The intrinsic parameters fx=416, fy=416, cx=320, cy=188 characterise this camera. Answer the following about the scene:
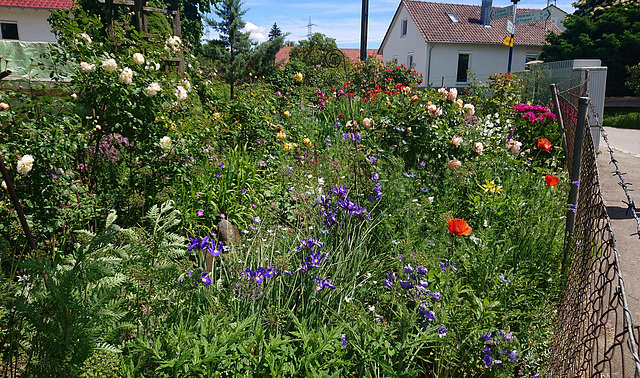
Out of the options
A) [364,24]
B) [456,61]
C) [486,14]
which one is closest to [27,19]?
[364,24]

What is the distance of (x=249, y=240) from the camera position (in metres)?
2.95

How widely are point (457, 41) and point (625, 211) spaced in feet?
80.7

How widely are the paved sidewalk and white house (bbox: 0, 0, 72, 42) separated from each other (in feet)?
78.2

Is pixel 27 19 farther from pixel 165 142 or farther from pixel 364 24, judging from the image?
pixel 165 142

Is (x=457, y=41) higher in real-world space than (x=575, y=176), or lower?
higher

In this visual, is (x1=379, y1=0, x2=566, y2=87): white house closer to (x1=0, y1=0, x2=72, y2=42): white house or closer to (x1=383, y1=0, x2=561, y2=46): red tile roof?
(x1=383, y1=0, x2=561, y2=46): red tile roof

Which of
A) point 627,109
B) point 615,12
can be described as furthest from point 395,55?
point 627,109

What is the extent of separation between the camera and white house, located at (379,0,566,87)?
2728 centimetres

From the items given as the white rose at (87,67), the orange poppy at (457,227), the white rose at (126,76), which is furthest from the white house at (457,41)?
the orange poppy at (457,227)

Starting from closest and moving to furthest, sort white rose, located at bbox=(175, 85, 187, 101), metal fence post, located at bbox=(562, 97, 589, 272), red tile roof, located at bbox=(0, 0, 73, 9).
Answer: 1. metal fence post, located at bbox=(562, 97, 589, 272)
2. white rose, located at bbox=(175, 85, 187, 101)
3. red tile roof, located at bbox=(0, 0, 73, 9)

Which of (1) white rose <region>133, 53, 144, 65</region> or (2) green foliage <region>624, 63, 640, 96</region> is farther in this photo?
(2) green foliage <region>624, 63, 640, 96</region>

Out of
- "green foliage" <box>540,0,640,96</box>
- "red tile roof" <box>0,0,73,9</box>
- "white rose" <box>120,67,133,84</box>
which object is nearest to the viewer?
"white rose" <box>120,67,133,84</box>

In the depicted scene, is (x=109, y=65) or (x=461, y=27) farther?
(x=461, y=27)

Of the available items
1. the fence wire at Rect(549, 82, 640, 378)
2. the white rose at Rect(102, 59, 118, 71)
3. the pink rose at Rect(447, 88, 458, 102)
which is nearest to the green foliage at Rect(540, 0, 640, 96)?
the pink rose at Rect(447, 88, 458, 102)
